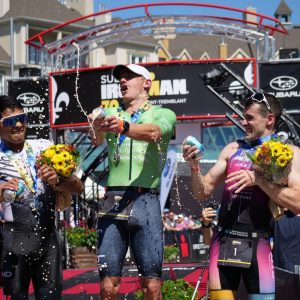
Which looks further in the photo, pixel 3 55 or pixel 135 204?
pixel 3 55

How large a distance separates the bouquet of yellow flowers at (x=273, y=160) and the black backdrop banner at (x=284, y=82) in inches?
416

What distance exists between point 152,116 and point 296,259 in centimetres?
310

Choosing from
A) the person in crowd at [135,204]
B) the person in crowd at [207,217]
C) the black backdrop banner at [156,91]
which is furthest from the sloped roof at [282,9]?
the person in crowd at [135,204]

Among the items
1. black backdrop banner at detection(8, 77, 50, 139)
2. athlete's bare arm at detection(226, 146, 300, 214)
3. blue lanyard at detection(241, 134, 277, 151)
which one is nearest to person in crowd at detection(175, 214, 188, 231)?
black backdrop banner at detection(8, 77, 50, 139)

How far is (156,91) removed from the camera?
16.1 metres

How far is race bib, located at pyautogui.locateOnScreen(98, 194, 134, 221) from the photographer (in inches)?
206

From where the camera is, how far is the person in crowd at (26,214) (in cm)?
520

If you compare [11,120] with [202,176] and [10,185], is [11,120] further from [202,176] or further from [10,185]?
[202,176]

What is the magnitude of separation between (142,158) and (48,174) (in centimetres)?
65

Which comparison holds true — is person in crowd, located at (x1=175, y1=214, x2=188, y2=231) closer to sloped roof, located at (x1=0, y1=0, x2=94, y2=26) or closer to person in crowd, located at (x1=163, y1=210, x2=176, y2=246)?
person in crowd, located at (x1=163, y1=210, x2=176, y2=246)

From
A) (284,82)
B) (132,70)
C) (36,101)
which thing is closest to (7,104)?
(132,70)

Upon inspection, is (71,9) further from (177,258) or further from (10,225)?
(10,225)

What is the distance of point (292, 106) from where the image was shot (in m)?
15.3

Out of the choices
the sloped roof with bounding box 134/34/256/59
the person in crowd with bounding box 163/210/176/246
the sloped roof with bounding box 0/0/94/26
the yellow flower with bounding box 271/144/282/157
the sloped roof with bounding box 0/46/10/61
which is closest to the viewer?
the yellow flower with bounding box 271/144/282/157
